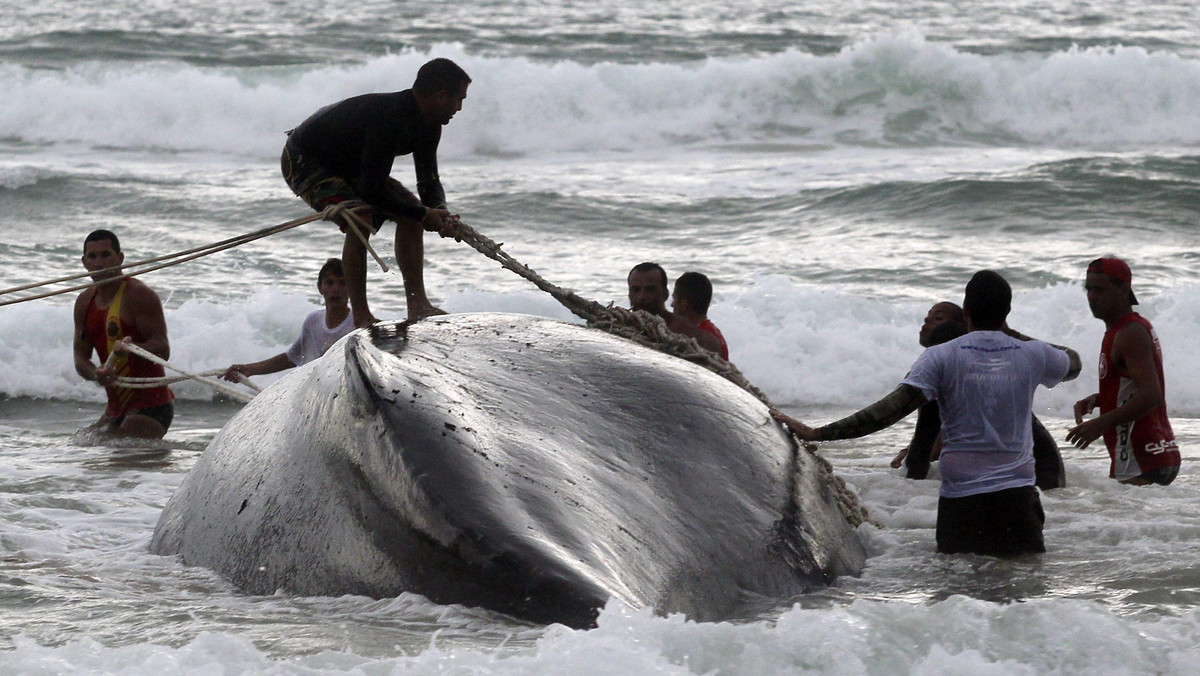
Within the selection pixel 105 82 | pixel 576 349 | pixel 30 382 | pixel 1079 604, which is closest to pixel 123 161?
pixel 105 82

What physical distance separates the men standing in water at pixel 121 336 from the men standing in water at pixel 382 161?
2212 mm

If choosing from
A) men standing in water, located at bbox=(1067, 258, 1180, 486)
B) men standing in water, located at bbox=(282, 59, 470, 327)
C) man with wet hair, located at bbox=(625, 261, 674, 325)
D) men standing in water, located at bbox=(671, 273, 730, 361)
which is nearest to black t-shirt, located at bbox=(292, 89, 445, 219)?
men standing in water, located at bbox=(282, 59, 470, 327)

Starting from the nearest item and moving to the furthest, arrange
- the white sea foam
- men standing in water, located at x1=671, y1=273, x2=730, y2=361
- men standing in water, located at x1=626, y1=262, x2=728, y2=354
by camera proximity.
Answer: men standing in water, located at x1=626, y1=262, x2=728, y2=354 → men standing in water, located at x1=671, y1=273, x2=730, y2=361 → the white sea foam

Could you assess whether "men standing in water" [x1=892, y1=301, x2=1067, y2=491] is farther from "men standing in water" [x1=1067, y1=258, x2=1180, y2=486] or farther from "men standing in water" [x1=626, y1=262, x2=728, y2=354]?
"men standing in water" [x1=626, y1=262, x2=728, y2=354]

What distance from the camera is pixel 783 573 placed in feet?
13.5

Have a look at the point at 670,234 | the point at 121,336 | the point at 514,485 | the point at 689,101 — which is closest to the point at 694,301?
the point at 121,336

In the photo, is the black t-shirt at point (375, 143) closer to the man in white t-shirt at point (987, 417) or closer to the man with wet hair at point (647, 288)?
the man with wet hair at point (647, 288)

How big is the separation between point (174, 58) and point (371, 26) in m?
4.31

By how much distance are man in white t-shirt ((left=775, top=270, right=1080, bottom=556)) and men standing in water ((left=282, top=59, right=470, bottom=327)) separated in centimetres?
225

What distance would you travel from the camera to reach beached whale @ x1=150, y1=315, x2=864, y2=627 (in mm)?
3535

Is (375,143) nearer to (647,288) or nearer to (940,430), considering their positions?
(647,288)

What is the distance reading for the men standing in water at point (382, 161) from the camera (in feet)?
20.5

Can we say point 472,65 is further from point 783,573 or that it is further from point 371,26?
point 783,573

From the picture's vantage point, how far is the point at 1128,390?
681 centimetres
